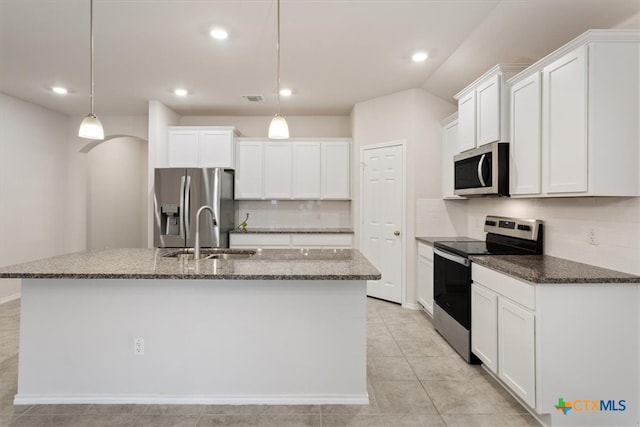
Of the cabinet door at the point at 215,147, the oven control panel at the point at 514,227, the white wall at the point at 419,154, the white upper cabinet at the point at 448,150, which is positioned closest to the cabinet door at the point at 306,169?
the cabinet door at the point at 215,147

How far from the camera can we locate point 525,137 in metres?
2.51

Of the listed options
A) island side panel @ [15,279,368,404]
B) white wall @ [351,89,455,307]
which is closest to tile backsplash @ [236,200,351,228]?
white wall @ [351,89,455,307]

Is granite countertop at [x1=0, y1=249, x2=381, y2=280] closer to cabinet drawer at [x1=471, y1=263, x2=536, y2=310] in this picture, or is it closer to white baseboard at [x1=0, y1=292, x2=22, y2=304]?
cabinet drawer at [x1=471, y1=263, x2=536, y2=310]

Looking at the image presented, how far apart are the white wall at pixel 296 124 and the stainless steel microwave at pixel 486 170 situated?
254 centimetres

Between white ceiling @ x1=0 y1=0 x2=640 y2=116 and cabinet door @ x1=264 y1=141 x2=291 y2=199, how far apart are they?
2.74 feet

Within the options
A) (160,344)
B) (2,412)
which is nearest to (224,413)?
(160,344)

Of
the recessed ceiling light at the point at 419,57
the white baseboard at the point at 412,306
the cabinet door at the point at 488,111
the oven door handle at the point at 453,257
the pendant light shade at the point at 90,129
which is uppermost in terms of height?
the recessed ceiling light at the point at 419,57

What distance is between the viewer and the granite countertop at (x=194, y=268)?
196cm

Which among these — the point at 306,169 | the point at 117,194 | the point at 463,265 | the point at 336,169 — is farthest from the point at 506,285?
the point at 117,194

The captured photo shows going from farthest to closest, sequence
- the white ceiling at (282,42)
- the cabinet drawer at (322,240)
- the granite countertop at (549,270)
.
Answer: the cabinet drawer at (322,240) → the white ceiling at (282,42) → the granite countertop at (549,270)

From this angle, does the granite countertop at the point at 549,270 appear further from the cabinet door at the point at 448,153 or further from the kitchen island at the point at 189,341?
the cabinet door at the point at 448,153

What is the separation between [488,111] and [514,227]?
1.00 m

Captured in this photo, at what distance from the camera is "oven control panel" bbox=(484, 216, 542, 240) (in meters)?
2.79

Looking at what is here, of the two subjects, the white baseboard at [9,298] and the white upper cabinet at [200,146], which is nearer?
the white baseboard at [9,298]
